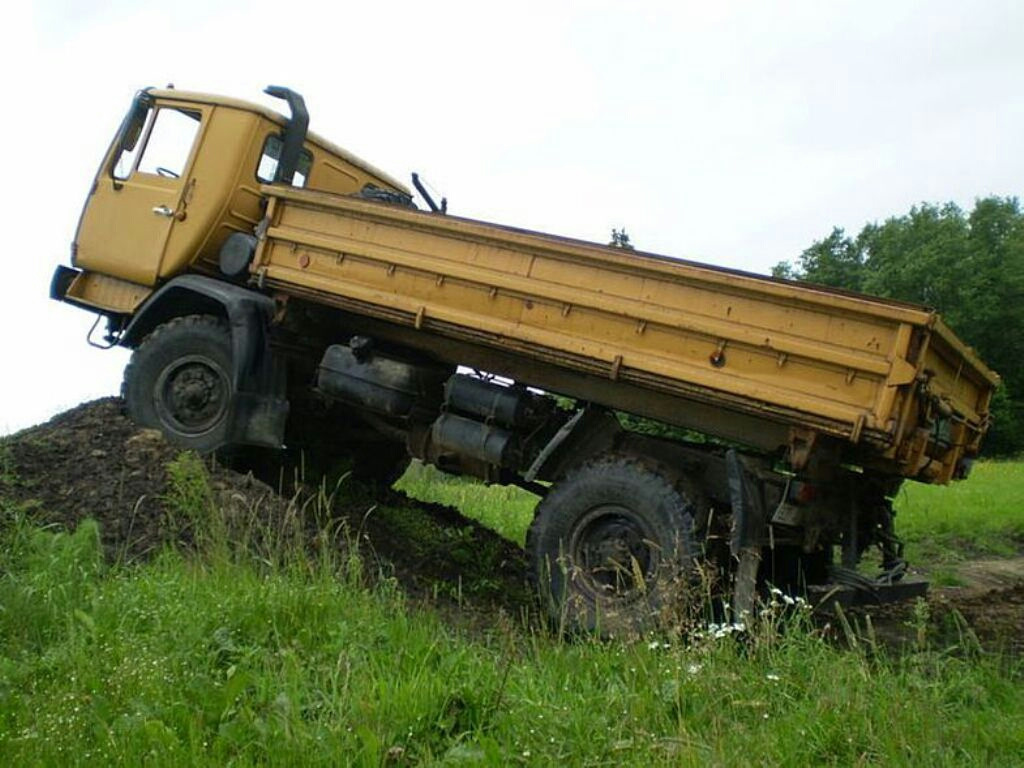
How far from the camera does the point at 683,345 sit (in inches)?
226

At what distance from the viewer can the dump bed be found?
5199 millimetres

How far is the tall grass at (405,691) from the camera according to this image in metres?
3.66

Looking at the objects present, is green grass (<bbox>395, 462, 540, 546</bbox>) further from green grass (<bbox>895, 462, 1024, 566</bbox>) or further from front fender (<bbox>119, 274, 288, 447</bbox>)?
green grass (<bbox>895, 462, 1024, 566</bbox>)

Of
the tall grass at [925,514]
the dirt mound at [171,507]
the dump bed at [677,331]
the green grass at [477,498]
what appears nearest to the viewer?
the dump bed at [677,331]

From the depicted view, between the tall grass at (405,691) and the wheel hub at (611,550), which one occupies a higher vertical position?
the wheel hub at (611,550)

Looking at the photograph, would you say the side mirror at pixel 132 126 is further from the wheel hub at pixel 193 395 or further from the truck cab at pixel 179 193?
the wheel hub at pixel 193 395

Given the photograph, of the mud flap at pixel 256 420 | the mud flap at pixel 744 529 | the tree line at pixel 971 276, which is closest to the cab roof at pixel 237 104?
the mud flap at pixel 256 420

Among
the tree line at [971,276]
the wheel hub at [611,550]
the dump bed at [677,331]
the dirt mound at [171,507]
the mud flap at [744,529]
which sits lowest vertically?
the dirt mound at [171,507]

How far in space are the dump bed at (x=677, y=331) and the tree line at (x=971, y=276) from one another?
128 ft

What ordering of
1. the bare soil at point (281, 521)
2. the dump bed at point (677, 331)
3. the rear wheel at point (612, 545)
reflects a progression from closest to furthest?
the dump bed at point (677, 331)
the rear wheel at point (612, 545)
the bare soil at point (281, 521)

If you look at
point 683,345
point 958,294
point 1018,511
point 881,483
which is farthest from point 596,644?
point 958,294

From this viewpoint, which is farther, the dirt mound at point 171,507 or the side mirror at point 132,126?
the side mirror at point 132,126

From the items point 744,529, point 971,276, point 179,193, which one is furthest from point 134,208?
point 971,276

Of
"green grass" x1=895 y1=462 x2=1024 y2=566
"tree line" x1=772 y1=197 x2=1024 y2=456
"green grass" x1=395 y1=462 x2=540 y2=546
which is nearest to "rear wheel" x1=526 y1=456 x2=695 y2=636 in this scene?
"green grass" x1=395 y1=462 x2=540 y2=546
